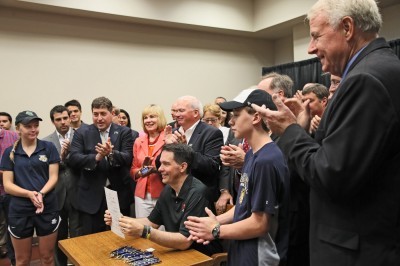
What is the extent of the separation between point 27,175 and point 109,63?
3071 mm

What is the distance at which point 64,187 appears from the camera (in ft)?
11.7

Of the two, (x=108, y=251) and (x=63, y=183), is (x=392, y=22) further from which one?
(x=108, y=251)

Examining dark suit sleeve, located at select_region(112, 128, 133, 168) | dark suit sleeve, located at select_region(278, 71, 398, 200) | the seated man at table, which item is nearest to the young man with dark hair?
dark suit sleeve, located at select_region(112, 128, 133, 168)

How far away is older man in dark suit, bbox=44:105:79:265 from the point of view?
3289mm

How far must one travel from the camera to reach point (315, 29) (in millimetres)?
1105

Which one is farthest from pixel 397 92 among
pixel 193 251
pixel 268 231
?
pixel 193 251

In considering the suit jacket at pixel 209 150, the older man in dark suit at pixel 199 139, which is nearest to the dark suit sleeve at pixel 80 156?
the older man in dark suit at pixel 199 139

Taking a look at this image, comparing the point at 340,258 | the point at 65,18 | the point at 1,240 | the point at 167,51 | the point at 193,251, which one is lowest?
the point at 1,240

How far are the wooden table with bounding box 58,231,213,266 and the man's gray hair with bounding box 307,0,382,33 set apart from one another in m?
1.26

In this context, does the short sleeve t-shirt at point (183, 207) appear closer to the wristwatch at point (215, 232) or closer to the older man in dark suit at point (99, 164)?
the wristwatch at point (215, 232)

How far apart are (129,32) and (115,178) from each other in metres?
3.35

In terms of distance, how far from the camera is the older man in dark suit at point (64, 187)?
329cm

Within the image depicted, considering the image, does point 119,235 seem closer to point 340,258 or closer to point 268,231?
point 268,231

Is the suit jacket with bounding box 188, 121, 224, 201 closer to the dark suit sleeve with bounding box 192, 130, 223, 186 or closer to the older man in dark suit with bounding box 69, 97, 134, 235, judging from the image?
the dark suit sleeve with bounding box 192, 130, 223, 186
